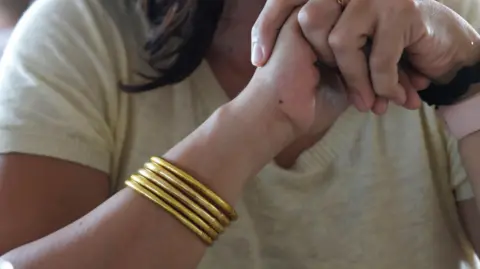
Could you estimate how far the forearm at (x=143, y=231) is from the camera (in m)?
0.77

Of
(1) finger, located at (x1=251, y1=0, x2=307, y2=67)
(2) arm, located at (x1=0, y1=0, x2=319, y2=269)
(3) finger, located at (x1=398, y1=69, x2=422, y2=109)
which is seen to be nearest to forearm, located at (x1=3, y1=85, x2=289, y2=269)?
(2) arm, located at (x1=0, y1=0, x2=319, y2=269)

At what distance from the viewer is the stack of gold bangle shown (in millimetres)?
771

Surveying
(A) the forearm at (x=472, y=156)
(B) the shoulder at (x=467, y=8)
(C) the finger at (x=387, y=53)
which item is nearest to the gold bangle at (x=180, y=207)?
(C) the finger at (x=387, y=53)

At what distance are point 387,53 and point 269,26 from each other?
0.42ft

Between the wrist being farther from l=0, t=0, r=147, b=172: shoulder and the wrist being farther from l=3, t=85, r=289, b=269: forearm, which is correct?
l=0, t=0, r=147, b=172: shoulder

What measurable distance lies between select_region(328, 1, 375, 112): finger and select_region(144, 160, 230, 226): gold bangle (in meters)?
0.20

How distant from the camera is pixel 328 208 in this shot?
1001 mm

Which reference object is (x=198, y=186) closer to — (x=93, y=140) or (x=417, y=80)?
(x=93, y=140)

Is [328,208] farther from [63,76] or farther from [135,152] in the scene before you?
[63,76]

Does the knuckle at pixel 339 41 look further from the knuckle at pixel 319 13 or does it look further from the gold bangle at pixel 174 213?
the gold bangle at pixel 174 213

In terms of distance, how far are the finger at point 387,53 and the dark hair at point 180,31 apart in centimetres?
27

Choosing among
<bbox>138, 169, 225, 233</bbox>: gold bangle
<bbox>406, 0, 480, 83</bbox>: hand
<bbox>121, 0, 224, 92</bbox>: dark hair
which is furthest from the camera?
→ <bbox>121, 0, 224, 92</bbox>: dark hair

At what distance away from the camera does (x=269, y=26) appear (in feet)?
2.80

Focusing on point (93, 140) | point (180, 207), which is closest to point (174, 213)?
point (180, 207)
